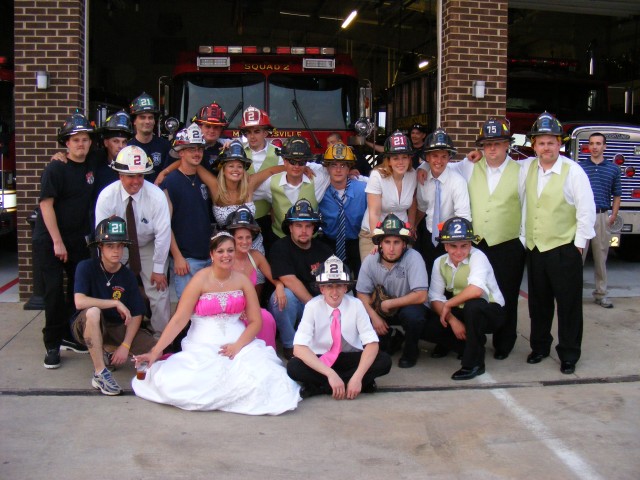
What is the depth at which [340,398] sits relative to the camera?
5.26 m

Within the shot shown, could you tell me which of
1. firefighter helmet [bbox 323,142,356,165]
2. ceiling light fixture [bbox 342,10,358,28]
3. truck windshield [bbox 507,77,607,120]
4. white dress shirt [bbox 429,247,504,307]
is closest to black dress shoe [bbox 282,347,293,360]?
white dress shirt [bbox 429,247,504,307]

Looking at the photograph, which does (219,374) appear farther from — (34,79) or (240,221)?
(34,79)

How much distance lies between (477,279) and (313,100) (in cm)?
436

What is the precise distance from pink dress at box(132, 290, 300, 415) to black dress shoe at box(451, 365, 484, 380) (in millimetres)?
1275

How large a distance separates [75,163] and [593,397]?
13.7 ft

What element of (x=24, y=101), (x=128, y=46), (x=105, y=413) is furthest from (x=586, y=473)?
(x=128, y=46)

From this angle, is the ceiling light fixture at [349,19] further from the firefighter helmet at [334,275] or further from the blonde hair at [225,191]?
the firefighter helmet at [334,275]

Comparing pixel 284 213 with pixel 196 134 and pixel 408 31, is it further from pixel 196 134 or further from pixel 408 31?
pixel 408 31

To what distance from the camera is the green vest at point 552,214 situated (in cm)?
583

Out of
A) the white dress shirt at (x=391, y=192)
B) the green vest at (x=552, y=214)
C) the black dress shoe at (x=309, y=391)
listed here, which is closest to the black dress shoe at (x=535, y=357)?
the green vest at (x=552, y=214)

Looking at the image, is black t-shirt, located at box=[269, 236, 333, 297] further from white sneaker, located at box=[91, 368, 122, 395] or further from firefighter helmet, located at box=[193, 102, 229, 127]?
white sneaker, located at box=[91, 368, 122, 395]

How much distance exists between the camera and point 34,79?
7781 mm

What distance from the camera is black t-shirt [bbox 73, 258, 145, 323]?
5473mm

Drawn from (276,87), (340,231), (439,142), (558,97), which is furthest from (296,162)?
(558,97)
